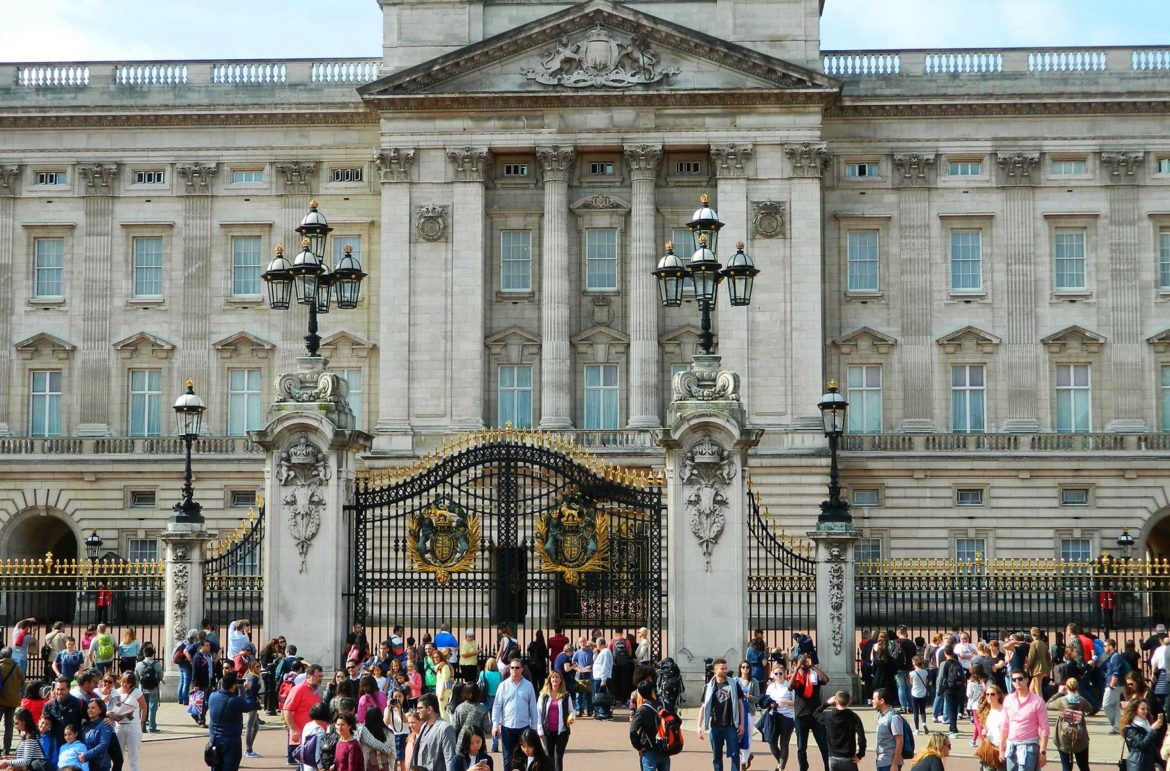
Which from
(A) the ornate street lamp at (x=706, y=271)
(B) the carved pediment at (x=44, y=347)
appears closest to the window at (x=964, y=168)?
(A) the ornate street lamp at (x=706, y=271)

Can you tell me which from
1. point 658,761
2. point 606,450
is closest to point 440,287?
point 606,450

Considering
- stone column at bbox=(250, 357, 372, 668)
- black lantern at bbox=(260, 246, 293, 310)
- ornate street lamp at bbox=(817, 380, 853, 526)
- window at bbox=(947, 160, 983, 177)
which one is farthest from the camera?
window at bbox=(947, 160, 983, 177)

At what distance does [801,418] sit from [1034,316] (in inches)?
345

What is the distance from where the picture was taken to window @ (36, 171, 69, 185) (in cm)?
5753

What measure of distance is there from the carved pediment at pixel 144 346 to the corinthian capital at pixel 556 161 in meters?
13.7

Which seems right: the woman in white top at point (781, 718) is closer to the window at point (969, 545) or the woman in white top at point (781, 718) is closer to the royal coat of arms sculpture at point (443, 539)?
the royal coat of arms sculpture at point (443, 539)

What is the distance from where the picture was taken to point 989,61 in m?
56.4

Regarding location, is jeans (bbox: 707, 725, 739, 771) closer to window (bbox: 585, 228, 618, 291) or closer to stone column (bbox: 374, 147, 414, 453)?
stone column (bbox: 374, 147, 414, 453)

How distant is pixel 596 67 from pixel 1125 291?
18285 millimetres

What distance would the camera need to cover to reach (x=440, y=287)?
177 ft

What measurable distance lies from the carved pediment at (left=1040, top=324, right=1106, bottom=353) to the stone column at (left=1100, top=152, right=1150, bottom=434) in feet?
1.66

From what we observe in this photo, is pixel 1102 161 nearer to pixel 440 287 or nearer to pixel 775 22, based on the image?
pixel 775 22

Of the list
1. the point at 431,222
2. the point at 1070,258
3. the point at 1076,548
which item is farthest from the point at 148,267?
the point at 1076,548

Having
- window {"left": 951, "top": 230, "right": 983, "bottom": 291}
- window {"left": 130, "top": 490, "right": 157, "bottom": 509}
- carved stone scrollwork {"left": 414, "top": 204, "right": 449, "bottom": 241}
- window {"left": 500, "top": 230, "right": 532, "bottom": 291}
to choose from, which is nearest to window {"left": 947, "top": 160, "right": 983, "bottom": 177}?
window {"left": 951, "top": 230, "right": 983, "bottom": 291}
